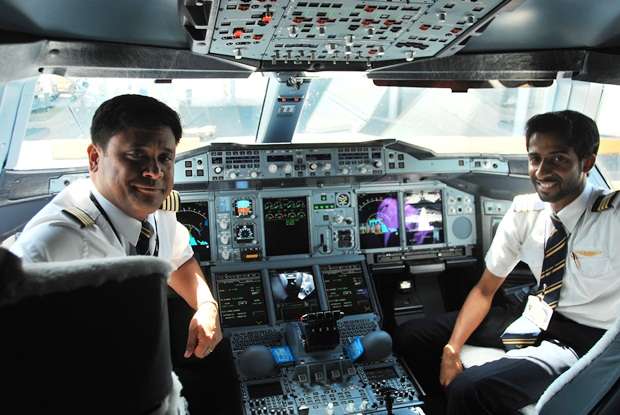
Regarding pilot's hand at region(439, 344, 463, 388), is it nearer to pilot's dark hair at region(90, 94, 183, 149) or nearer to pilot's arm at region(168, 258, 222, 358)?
pilot's arm at region(168, 258, 222, 358)

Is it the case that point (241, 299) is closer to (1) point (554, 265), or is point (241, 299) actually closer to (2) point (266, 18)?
(1) point (554, 265)

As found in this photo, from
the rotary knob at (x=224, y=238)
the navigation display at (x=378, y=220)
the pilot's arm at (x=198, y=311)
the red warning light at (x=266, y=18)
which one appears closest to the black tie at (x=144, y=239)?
the pilot's arm at (x=198, y=311)

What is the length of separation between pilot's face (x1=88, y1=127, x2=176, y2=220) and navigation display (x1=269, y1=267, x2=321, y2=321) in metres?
2.09

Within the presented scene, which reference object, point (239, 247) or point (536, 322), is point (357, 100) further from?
point (536, 322)

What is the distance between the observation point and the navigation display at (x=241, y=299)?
3994mm

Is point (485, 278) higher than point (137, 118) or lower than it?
lower

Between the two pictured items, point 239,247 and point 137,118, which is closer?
point 137,118

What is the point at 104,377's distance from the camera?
76 centimetres

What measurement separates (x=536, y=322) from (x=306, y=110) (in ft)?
7.45

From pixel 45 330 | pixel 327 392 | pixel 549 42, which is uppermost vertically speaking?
pixel 549 42

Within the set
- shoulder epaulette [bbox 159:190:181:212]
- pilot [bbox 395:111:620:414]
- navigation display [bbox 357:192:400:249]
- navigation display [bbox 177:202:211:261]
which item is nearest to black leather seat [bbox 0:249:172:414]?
shoulder epaulette [bbox 159:190:181:212]

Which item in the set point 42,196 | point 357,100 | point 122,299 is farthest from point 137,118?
point 357,100

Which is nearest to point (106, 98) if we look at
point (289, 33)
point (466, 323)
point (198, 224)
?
point (198, 224)

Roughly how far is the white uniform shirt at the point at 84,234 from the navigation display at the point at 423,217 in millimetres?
2230
